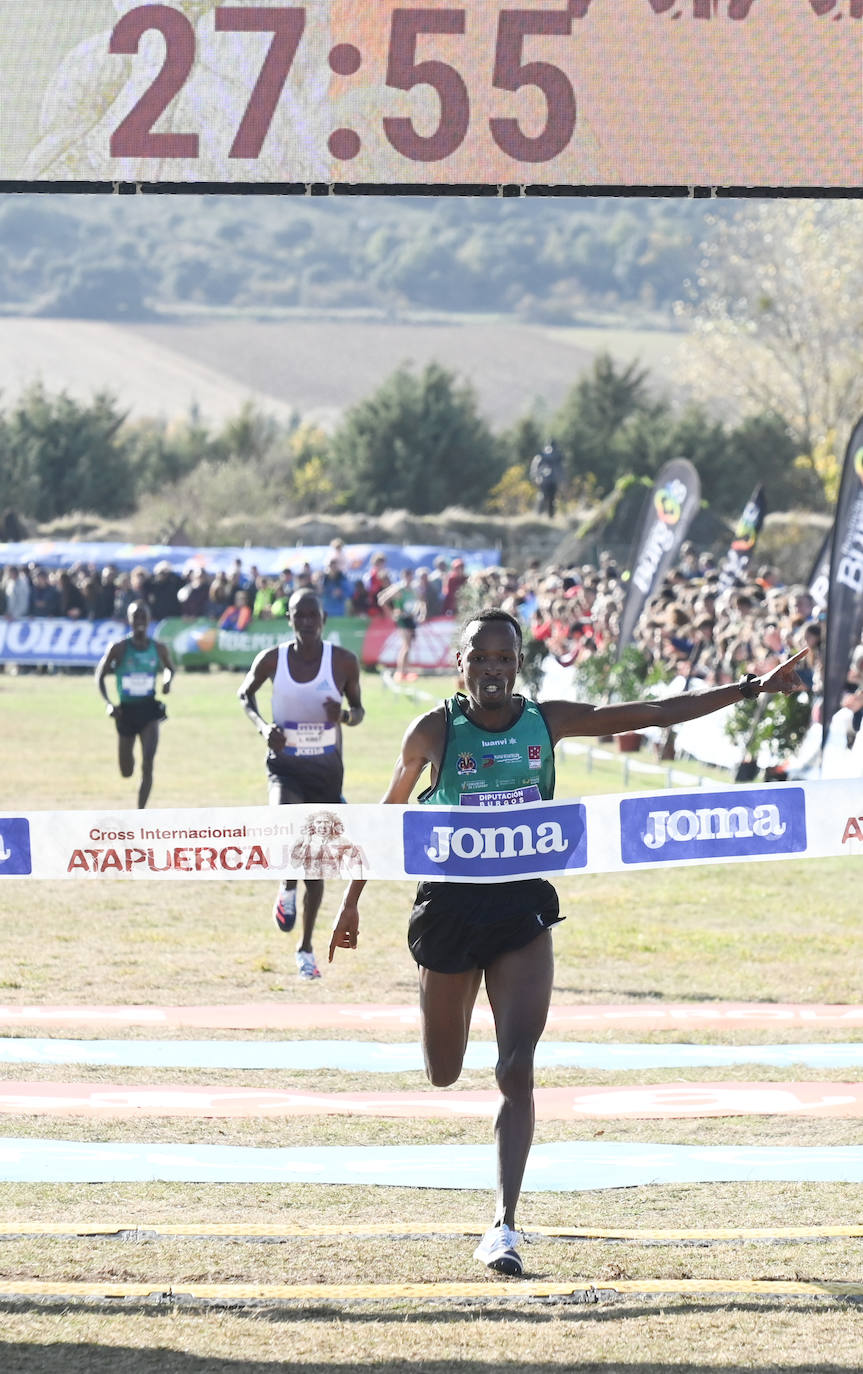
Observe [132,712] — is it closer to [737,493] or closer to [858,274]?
[737,493]

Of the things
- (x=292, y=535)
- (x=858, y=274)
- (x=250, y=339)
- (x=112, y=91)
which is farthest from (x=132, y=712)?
(x=250, y=339)

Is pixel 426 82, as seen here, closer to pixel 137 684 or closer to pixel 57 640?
pixel 137 684

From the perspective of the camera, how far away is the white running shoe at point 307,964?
430 inches

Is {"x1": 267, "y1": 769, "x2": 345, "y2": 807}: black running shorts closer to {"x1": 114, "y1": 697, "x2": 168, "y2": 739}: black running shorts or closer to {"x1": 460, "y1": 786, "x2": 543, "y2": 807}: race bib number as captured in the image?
{"x1": 460, "y1": 786, "x2": 543, "y2": 807}: race bib number

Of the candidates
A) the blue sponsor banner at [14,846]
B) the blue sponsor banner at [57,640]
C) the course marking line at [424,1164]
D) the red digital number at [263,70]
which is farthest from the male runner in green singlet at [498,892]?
the blue sponsor banner at [57,640]

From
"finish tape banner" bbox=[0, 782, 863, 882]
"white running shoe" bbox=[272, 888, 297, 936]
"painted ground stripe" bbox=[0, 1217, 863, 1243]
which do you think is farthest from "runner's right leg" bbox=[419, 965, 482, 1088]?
"white running shoe" bbox=[272, 888, 297, 936]

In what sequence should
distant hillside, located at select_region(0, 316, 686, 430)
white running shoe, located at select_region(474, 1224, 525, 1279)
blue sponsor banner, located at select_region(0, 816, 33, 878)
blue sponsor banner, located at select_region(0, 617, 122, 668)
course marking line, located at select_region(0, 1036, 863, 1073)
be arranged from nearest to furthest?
1. white running shoe, located at select_region(474, 1224, 525, 1279)
2. blue sponsor banner, located at select_region(0, 816, 33, 878)
3. course marking line, located at select_region(0, 1036, 863, 1073)
4. blue sponsor banner, located at select_region(0, 617, 122, 668)
5. distant hillside, located at select_region(0, 316, 686, 430)

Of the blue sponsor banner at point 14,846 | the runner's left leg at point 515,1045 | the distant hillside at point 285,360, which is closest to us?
the runner's left leg at point 515,1045

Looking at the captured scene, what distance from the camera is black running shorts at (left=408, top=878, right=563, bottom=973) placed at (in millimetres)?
5969

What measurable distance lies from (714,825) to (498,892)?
4.05ft

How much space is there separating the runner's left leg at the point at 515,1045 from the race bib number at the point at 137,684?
10.4 m

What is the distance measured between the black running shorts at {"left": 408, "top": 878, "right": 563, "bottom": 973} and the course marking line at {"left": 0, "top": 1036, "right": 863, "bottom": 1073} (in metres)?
2.73

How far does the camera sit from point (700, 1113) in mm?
7883

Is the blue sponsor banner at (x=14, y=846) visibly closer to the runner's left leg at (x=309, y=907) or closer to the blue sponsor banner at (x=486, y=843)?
the blue sponsor banner at (x=486, y=843)
